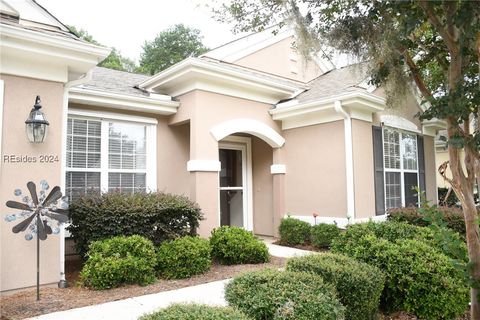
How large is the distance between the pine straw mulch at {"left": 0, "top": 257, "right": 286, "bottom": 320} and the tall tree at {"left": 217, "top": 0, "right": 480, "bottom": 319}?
3.87 meters

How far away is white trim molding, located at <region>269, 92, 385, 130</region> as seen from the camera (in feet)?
26.2

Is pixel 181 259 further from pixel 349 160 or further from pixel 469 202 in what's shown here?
pixel 349 160

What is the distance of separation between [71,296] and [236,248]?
2.93 meters

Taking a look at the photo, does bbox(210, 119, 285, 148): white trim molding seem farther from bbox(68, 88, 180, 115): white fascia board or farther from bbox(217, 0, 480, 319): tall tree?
bbox(217, 0, 480, 319): tall tree

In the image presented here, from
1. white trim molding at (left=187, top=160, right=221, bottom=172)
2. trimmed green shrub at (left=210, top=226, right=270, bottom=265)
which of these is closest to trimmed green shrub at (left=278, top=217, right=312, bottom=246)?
trimmed green shrub at (left=210, top=226, right=270, bottom=265)

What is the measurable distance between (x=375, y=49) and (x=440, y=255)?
267 centimetres

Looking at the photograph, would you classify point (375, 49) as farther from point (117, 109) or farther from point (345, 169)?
point (117, 109)

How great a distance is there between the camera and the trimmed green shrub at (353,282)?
12.4 ft

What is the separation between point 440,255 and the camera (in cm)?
436

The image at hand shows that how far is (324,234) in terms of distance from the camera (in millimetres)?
8094

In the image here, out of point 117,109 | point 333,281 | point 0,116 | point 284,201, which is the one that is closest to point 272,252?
point 284,201

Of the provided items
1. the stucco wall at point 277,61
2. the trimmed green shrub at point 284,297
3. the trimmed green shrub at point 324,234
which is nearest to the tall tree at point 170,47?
the stucco wall at point 277,61

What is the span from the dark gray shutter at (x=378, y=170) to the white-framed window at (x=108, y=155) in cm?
542

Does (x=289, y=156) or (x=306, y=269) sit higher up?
(x=289, y=156)
